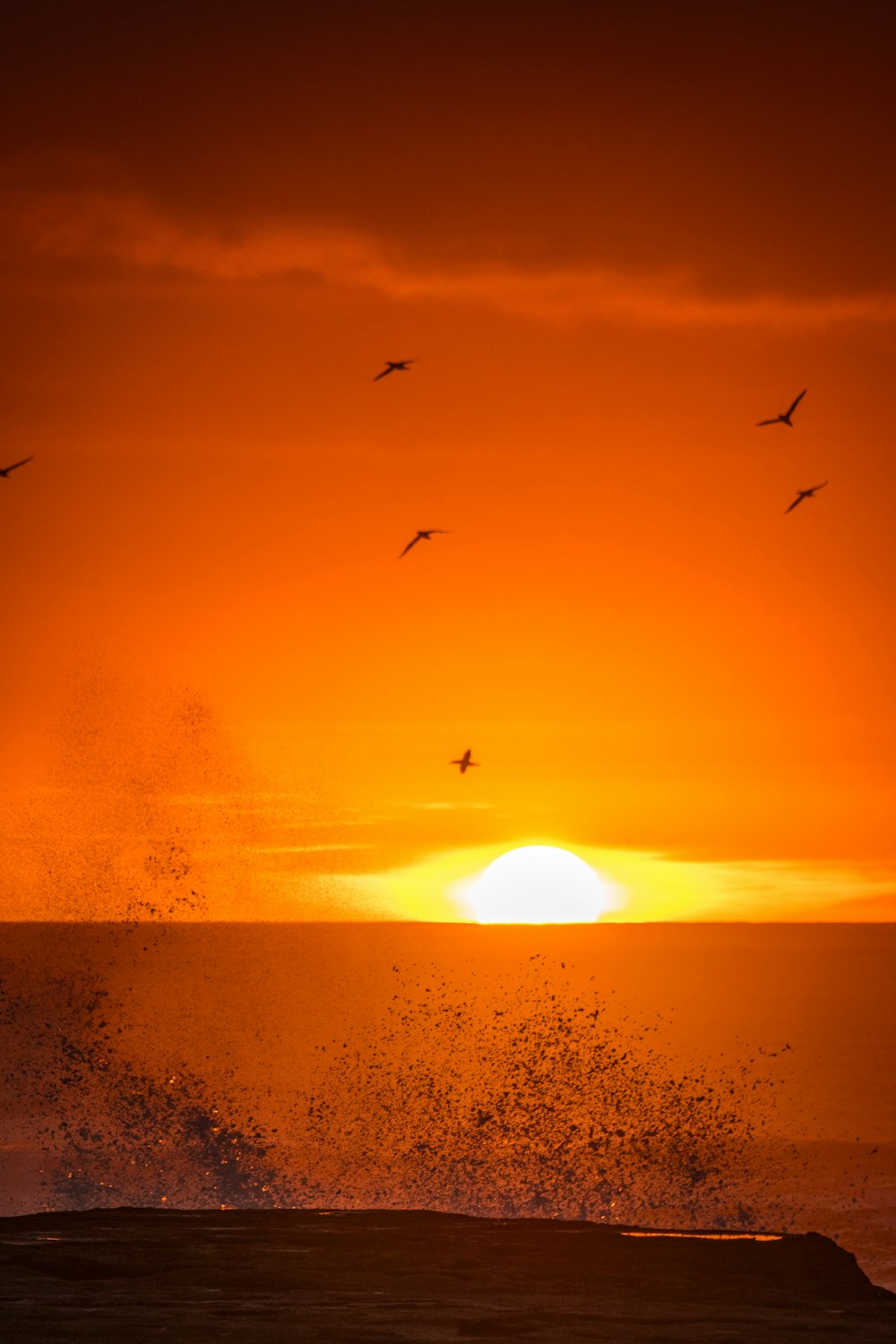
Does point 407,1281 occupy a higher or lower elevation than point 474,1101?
lower

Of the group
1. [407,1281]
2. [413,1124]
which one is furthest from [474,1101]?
[407,1281]

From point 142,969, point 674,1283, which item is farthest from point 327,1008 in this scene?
point 674,1283

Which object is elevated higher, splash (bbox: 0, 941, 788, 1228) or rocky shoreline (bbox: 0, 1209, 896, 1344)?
splash (bbox: 0, 941, 788, 1228)

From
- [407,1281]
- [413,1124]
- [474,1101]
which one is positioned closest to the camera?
[407,1281]

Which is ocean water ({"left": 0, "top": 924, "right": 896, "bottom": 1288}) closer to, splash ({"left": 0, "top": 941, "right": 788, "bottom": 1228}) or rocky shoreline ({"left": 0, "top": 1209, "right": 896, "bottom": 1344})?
splash ({"left": 0, "top": 941, "right": 788, "bottom": 1228})

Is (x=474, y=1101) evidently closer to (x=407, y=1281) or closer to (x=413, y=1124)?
(x=413, y=1124)

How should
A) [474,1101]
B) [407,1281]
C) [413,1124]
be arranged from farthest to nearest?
[474,1101] → [413,1124] → [407,1281]

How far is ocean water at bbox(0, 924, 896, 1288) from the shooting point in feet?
118

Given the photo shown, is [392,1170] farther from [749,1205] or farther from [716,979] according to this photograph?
[716,979]

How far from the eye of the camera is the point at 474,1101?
5744cm

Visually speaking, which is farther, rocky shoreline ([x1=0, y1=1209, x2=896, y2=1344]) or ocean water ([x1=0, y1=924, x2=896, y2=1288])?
ocean water ([x1=0, y1=924, x2=896, y2=1288])

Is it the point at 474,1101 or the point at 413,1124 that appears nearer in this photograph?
the point at 413,1124

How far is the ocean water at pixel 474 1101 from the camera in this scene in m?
35.8

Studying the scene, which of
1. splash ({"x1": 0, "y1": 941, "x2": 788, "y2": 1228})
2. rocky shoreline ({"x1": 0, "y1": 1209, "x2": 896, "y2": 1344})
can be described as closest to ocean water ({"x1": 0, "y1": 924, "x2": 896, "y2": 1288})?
splash ({"x1": 0, "y1": 941, "x2": 788, "y2": 1228})
